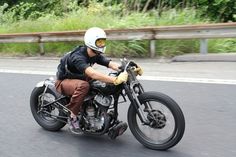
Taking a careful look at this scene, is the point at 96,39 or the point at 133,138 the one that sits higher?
the point at 96,39

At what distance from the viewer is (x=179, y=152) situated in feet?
17.5

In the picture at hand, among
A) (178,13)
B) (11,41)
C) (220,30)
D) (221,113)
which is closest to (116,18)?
(178,13)

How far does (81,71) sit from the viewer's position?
5660mm

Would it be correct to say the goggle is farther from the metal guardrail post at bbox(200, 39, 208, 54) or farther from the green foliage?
the green foliage

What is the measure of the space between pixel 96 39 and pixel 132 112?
932mm

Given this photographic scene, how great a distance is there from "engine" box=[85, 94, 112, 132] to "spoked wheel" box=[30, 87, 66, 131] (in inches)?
19.9

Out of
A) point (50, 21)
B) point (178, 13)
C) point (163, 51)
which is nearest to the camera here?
point (163, 51)

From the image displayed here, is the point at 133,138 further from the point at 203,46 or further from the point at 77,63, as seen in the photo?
the point at 203,46

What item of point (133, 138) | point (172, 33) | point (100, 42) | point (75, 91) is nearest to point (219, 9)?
point (172, 33)

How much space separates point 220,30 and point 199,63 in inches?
36.6

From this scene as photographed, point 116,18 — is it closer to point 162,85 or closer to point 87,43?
point 162,85

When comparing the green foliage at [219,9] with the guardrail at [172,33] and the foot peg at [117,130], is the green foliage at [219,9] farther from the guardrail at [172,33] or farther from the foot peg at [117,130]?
the foot peg at [117,130]

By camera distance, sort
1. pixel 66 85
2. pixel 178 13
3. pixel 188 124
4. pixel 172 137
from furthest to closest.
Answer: pixel 178 13, pixel 188 124, pixel 66 85, pixel 172 137

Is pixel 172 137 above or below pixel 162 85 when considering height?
above
